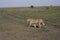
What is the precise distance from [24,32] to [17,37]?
1370 mm

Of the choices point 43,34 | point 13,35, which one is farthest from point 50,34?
point 13,35

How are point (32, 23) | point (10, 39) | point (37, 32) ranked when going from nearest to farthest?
1. point (10, 39)
2. point (37, 32)
3. point (32, 23)

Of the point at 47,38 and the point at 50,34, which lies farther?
the point at 50,34

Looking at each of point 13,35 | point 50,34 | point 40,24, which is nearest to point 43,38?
point 50,34

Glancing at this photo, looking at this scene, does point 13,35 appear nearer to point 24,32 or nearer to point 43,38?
point 24,32

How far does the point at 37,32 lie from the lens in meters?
14.3

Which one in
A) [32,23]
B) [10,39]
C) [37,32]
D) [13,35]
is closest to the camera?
[10,39]

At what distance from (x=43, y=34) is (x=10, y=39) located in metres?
2.76

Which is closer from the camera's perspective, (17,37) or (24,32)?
(17,37)

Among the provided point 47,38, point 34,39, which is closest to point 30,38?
point 34,39

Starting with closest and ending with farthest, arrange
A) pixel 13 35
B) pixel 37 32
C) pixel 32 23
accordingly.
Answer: pixel 13 35
pixel 37 32
pixel 32 23

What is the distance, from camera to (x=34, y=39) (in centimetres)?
1243

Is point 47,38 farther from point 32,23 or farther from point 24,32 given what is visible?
point 32,23

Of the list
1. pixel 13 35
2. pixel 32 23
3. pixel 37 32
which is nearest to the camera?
pixel 13 35
